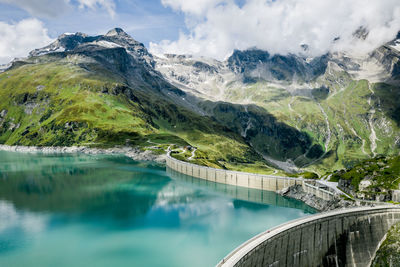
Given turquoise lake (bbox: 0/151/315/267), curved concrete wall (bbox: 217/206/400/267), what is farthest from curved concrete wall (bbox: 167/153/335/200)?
curved concrete wall (bbox: 217/206/400/267)

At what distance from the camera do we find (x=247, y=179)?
106812 millimetres

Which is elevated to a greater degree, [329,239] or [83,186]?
[329,239]

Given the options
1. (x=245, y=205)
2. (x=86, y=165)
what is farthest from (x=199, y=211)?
(x=86, y=165)

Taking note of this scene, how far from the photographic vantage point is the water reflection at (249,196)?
83.8 m

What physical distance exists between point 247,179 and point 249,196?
39.8 ft

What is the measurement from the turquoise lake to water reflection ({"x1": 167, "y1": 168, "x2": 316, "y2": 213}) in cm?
30

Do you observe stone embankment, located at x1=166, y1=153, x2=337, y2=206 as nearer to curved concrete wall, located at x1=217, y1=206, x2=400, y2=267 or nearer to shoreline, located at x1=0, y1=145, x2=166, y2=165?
curved concrete wall, located at x1=217, y1=206, x2=400, y2=267

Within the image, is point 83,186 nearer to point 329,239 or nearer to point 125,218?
point 125,218

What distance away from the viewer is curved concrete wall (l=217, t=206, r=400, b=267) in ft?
134

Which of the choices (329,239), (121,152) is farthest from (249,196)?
(121,152)

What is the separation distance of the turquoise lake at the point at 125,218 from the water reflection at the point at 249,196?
0.30m

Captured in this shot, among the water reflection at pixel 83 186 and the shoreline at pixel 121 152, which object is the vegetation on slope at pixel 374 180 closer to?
the water reflection at pixel 83 186

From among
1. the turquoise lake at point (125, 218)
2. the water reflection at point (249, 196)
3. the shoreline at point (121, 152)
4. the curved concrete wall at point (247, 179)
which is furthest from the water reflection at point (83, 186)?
the water reflection at point (249, 196)

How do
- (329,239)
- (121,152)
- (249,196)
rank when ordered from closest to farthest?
(329,239)
(249,196)
(121,152)
